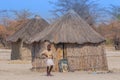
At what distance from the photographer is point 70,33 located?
74.8 ft

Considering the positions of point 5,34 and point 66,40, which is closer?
point 66,40

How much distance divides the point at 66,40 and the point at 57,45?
604mm

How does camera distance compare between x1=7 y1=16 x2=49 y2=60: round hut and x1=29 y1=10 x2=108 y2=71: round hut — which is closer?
x1=29 y1=10 x2=108 y2=71: round hut

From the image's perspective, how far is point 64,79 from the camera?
16625 millimetres

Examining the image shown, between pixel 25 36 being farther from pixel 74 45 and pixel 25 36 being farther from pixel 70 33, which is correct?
pixel 74 45

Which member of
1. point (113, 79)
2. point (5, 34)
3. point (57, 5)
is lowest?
point (113, 79)

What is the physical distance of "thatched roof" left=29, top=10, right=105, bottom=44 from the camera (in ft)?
73.2

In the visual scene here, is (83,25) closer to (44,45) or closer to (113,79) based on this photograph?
(44,45)

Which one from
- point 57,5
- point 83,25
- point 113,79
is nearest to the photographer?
point 113,79

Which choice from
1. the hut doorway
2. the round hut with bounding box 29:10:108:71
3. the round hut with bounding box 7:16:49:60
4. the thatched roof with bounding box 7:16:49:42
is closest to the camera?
the round hut with bounding box 29:10:108:71

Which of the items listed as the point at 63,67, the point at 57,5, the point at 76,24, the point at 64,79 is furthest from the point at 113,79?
the point at 57,5

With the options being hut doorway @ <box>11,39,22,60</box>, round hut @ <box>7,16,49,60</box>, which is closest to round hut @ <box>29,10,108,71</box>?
round hut @ <box>7,16,49,60</box>

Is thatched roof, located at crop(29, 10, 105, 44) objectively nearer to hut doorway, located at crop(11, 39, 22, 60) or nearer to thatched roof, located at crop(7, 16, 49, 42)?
thatched roof, located at crop(7, 16, 49, 42)

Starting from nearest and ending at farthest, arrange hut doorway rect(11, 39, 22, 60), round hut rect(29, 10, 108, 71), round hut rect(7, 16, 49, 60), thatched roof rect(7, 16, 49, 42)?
1. round hut rect(29, 10, 108, 71)
2. thatched roof rect(7, 16, 49, 42)
3. round hut rect(7, 16, 49, 60)
4. hut doorway rect(11, 39, 22, 60)
